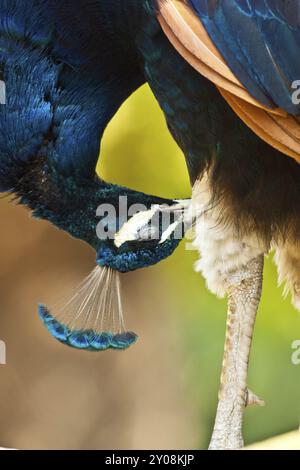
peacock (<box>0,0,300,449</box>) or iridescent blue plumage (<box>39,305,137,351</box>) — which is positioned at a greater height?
peacock (<box>0,0,300,449</box>)

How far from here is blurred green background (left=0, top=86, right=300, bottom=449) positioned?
206cm

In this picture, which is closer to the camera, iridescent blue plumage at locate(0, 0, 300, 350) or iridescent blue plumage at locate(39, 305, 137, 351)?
iridescent blue plumage at locate(0, 0, 300, 350)

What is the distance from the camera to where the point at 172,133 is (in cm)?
134

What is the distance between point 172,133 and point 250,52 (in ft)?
0.78

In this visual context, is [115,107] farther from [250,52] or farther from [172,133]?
[250,52]

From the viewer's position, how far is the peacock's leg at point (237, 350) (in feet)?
4.58

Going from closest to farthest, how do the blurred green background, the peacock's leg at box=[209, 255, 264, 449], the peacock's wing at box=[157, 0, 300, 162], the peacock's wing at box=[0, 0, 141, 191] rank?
the peacock's wing at box=[157, 0, 300, 162], the peacock's wing at box=[0, 0, 141, 191], the peacock's leg at box=[209, 255, 264, 449], the blurred green background

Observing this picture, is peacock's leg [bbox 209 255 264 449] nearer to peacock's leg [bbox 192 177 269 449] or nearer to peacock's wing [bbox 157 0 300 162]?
peacock's leg [bbox 192 177 269 449]

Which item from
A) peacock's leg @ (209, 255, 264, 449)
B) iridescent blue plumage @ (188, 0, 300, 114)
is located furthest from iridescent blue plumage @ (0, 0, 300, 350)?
peacock's leg @ (209, 255, 264, 449)

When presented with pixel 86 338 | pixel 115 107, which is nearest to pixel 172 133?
pixel 115 107

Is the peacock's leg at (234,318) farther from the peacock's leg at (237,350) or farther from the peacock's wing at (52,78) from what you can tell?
the peacock's wing at (52,78)

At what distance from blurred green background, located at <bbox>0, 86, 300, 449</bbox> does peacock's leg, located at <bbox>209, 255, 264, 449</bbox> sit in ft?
1.94
